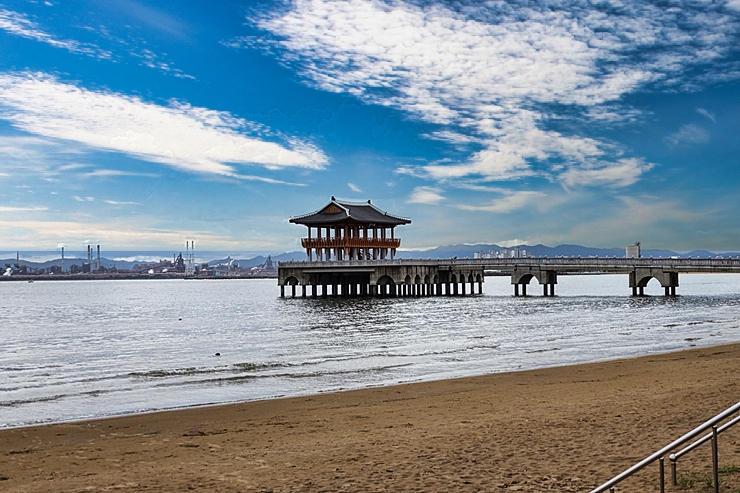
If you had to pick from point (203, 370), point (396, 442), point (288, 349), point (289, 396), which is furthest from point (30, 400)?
point (288, 349)

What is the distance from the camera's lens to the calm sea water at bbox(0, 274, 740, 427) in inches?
736

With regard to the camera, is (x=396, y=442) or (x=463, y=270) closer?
(x=396, y=442)

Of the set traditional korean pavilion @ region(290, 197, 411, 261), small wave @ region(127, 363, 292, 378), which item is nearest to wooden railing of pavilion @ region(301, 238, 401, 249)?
traditional korean pavilion @ region(290, 197, 411, 261)

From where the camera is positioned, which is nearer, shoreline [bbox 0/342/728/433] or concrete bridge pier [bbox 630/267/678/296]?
shoreline [bbox 0/342/728/433]

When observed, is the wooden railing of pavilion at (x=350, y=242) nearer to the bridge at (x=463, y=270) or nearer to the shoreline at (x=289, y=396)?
the bridge at (x=463, y=270)

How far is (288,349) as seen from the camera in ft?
97.0

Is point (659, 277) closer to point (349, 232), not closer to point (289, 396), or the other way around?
point (349, 232)

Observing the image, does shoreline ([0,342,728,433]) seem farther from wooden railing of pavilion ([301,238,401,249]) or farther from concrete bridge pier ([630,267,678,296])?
wooden railing of pavilion ([301,238,401,249])

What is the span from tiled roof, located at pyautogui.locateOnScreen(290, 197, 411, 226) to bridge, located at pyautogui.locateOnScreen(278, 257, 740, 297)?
4.85 metres

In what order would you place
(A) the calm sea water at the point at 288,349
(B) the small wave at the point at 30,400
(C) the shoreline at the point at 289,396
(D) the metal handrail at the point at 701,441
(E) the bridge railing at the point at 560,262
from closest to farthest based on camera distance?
(D) the metal handrail at the point at 701,441 → (C) the shoreline at the point at 289,396 → (B) the small wave at the point at 30,400 → (A) the calm sea water at the point at 288,349 → (E) the bridge railing at the point at 560,262

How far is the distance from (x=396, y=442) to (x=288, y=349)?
18.5 metres

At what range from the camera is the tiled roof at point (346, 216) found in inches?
2918

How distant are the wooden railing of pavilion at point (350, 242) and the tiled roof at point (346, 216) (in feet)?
6.49

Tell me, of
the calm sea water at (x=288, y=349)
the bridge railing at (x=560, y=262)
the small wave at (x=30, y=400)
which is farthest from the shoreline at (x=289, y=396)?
the bridge railing at (x=560, y=262)
